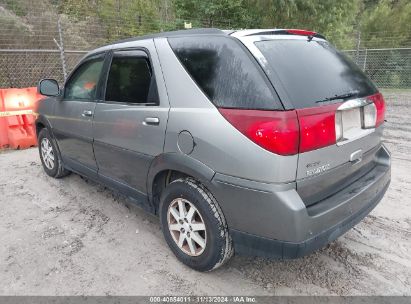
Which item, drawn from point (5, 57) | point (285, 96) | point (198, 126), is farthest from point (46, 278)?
point (5, 57)

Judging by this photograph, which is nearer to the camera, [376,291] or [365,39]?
[376,291]

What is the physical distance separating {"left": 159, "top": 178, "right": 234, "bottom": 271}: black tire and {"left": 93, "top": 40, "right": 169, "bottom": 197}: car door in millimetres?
368

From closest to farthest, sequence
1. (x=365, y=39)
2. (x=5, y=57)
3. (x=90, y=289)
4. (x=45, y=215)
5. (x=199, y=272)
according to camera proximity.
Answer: (x=90, y=289) → (x=199, y=272) → (x=45, y=215) → (x=5, y=57) → (x=365, y=39)

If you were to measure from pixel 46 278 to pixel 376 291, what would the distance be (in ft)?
8.38

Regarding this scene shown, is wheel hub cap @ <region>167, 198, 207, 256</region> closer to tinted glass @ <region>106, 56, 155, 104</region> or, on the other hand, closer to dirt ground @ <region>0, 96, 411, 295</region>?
dirt ground @ <region>0, 96, 411, 295</region>

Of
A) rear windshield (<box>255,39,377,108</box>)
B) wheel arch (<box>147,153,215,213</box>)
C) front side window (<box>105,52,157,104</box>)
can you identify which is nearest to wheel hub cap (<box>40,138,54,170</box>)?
front side window (<box>105,52,157,104</box>)

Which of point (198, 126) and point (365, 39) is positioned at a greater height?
point (365, 39)

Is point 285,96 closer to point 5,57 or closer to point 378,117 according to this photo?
point 378,117

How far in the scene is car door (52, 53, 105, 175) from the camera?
377cm

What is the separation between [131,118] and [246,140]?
49.8 inches

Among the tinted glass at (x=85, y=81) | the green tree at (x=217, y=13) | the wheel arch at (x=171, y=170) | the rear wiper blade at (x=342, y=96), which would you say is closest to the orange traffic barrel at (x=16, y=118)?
the tinted glass at (x=85, y=81)

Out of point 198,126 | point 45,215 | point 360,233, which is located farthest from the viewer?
point 45,215

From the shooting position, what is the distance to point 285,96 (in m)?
2.22

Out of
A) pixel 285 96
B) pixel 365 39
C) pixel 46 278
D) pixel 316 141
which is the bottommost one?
pixel 46 278
